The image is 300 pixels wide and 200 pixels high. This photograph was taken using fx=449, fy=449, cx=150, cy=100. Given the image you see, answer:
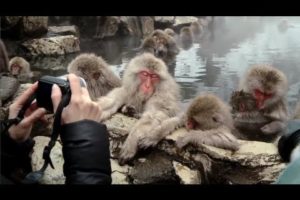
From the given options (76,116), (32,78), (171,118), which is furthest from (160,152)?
(76,116)

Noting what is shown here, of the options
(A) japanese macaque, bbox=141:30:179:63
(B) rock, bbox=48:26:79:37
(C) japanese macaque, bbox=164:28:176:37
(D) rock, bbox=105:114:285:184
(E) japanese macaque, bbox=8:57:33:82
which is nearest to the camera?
(D) rock, bbox=105:114:285:184

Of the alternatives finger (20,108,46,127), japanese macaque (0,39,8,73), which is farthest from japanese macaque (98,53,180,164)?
finger (20,108,46,127)

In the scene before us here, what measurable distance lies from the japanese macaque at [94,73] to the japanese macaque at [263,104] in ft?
2.06

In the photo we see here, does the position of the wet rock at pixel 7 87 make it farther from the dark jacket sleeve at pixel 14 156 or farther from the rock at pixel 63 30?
the dark jacket sleeve at pixel 14 156

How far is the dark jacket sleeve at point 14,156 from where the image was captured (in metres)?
1.04

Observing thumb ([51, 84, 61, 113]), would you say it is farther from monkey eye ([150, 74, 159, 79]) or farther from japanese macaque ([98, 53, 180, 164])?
monkey eye ([150, 74, 159, 79])

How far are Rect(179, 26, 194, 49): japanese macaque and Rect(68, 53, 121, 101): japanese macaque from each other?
63 cm

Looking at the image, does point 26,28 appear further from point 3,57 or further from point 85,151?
point 85,151

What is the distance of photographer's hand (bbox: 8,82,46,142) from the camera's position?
102 centimetres

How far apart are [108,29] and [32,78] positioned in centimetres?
50

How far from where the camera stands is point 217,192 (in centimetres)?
132

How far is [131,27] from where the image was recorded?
226 cm

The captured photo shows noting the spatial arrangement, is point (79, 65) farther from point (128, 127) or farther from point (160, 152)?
point (160, 152)

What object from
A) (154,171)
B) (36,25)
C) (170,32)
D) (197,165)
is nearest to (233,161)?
(197,165)
